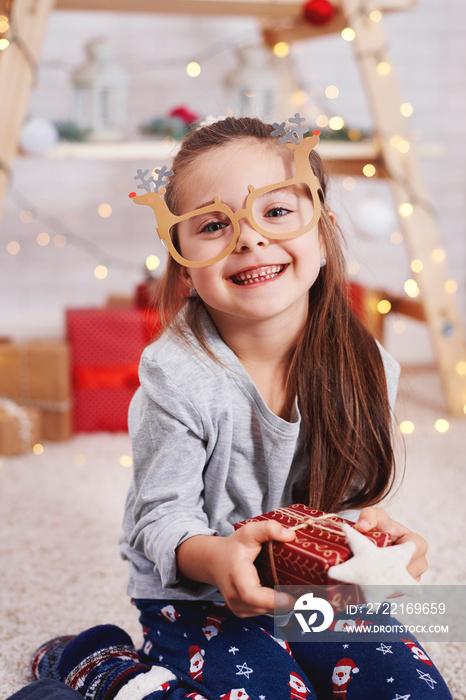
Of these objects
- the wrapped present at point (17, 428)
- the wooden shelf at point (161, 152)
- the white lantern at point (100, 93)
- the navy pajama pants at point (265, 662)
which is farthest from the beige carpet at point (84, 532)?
the white lantern at point (100, 93)

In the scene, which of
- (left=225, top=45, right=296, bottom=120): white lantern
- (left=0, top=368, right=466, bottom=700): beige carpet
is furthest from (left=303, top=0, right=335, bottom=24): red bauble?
(left=0, top=368, right=466, bottom=700): beige carpet

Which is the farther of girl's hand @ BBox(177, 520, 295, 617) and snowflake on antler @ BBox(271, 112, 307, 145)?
snowflake on antler @ BBox(271, 112, 307, 145)

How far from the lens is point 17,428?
1511 mm

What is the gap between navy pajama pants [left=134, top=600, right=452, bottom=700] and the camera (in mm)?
643

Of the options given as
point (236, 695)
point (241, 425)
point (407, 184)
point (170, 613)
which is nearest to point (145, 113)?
point (407, 184)

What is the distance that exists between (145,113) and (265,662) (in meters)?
1.82

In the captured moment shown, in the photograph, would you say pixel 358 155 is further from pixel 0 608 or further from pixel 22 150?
pixel 0 608

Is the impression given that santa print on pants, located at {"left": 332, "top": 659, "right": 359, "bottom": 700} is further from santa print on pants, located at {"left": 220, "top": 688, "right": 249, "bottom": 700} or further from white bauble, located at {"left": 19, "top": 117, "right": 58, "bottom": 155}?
white bauble, located at {"left": 19, "top": 117, "right": 58, "bottom": 155}

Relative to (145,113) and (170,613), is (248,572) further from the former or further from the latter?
(145,113)

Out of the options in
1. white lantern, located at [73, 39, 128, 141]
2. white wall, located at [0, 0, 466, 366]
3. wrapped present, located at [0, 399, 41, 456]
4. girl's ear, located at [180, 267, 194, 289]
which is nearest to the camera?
girl's ear, located at [180, 267, 194, 289]

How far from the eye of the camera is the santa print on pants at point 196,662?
0.67 meters

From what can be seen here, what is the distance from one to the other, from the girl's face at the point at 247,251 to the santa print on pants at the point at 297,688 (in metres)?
0.35

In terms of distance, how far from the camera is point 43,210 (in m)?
2.17

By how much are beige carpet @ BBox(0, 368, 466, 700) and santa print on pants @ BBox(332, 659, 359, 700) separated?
139 millimetres
